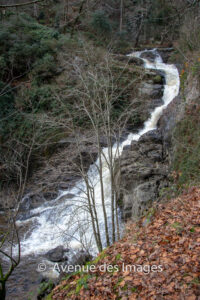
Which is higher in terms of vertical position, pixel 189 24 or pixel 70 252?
pixel 189 24

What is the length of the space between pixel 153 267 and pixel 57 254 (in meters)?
5.13

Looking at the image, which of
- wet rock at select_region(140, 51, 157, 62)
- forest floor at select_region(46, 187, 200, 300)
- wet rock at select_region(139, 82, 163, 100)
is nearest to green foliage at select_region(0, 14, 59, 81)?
wet rock at select_region(139, 82, 163, 100)

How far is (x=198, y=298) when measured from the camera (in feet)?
8.57

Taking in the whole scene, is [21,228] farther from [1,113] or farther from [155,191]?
[1,113]

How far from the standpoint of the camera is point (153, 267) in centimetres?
342

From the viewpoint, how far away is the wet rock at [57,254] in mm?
7512

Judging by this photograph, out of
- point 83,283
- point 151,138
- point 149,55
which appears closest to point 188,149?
point 151,138

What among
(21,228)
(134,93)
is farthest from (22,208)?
(134,93)

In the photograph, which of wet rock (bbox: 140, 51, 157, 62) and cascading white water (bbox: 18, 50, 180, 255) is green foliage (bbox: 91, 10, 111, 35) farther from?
cascading white water (bbox: 18, 50, 180, 255)

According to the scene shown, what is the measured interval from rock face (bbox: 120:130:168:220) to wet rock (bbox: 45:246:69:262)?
2.56 meters

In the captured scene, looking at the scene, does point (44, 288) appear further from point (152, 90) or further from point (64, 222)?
point (152, 90)

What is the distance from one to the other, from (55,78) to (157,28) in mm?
15469

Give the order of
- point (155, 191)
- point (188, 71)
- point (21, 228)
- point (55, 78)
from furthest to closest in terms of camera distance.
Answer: point (55, 78)
point (188, 71)
point (21, 228)
point (155, 191)

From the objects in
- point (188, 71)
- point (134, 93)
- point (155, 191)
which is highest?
point (188, 71)
